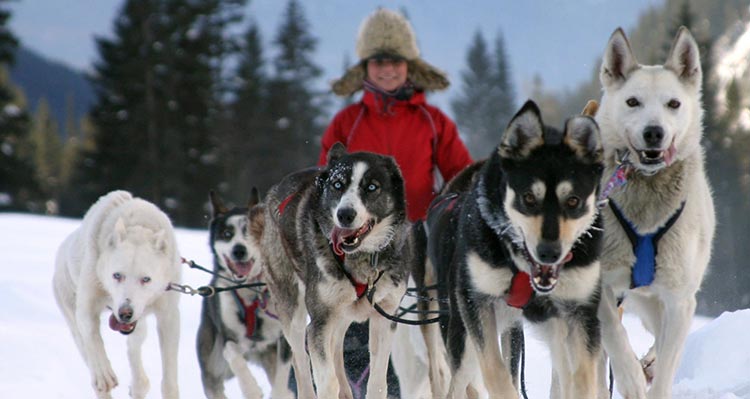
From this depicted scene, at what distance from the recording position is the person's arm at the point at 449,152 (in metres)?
5.93

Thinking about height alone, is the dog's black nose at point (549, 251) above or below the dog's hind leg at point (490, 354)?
above

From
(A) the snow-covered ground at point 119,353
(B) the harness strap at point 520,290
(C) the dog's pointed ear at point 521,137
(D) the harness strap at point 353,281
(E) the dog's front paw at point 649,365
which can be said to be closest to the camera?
(C) the dog's pointed ear at point 521,137

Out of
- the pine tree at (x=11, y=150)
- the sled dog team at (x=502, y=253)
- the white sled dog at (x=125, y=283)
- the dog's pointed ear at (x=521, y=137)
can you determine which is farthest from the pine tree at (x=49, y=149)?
the dog's pointed ear at (x=521, y=137)

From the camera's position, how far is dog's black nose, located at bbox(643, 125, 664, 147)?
3613 mm

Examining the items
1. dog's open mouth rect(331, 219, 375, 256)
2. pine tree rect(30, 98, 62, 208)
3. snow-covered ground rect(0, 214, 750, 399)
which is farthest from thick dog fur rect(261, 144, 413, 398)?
pine tree rect(30, 98, 62, 208)

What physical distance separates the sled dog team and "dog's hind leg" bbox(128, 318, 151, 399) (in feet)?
0.04

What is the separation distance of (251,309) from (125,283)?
44.5 inches

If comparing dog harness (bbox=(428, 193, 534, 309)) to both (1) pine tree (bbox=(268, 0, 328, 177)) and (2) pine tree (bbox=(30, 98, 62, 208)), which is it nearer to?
(1) pine tree (bbox=(268, 0, 328, 177))

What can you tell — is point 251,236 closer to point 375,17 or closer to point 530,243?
point 375,17

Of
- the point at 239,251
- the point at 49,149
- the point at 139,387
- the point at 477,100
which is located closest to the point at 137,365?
the point at 139,387

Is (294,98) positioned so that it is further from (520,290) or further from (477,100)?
(520,290)

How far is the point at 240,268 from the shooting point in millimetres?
6395

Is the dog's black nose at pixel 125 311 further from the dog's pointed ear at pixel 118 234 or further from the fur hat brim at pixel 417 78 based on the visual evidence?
the fur hat brim at pixel 417 78

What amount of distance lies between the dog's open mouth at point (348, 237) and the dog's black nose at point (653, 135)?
4.27ft
